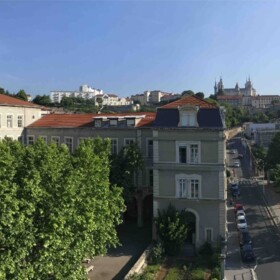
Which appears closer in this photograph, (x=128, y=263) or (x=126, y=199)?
(x=128, y=263)

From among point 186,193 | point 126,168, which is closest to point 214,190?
Result: point 186,193

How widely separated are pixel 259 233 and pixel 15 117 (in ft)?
99.5

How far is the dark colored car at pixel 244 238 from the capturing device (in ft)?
119

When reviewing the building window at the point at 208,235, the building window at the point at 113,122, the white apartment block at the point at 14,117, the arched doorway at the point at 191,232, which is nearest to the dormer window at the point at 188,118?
the arched doorway at the point at 191,232

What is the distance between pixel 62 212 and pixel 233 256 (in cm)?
1899

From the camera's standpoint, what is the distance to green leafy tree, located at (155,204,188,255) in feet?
109

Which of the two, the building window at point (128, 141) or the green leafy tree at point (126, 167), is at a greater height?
the building window at point (128, 141)

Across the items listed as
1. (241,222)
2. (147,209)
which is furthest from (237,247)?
(147,209)

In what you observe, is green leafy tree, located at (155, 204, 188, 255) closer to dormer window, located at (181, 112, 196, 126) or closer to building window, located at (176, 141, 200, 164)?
building window, located at (176, 141, 200, 164)

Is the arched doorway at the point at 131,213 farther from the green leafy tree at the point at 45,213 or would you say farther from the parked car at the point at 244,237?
the green leafy tree at the point at 45,213

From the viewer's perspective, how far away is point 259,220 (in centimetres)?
4575

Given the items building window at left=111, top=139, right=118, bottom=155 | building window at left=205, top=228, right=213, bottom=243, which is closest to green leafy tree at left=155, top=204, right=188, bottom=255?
building window at left=205, top=228, right=213, bottom=243

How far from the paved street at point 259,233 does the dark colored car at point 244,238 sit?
614 millimetres

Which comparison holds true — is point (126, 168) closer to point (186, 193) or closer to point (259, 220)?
point (186, 193)
